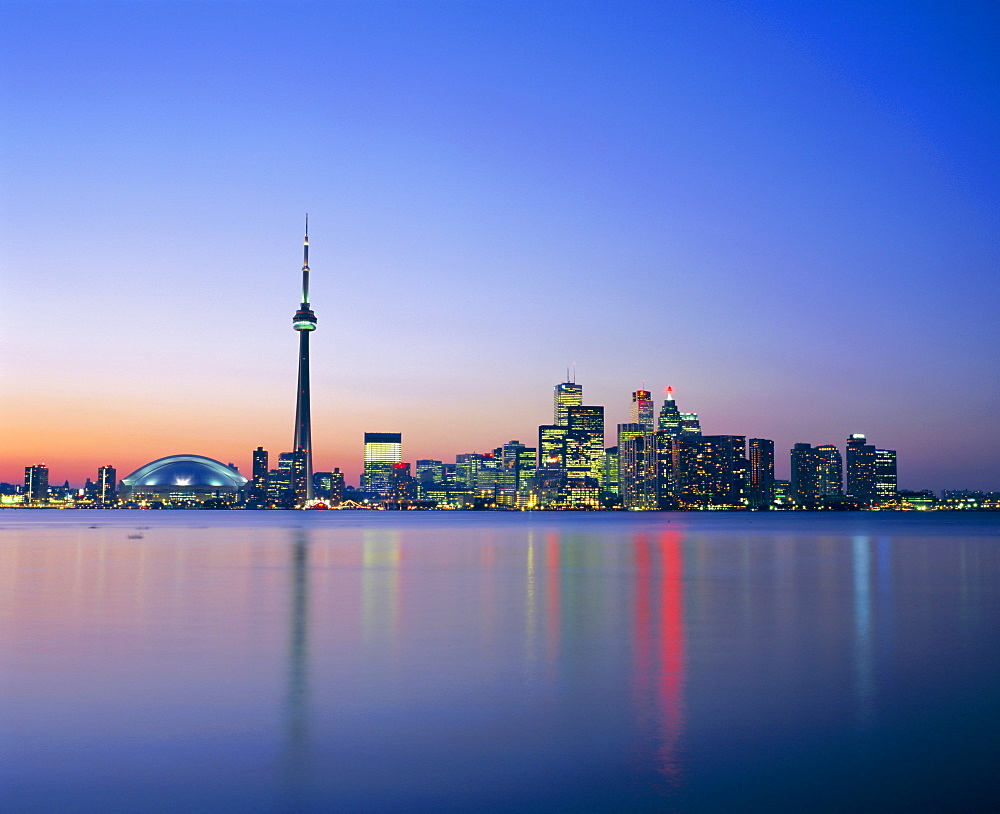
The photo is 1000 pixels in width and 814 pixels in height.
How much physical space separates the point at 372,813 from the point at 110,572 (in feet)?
159

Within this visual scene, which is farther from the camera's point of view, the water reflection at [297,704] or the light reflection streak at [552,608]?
the light reflection streak at [552,608]

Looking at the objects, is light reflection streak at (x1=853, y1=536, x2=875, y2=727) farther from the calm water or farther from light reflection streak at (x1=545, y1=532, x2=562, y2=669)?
light reflection streak at (x1=545, y1=532, x2=562, y2=669)

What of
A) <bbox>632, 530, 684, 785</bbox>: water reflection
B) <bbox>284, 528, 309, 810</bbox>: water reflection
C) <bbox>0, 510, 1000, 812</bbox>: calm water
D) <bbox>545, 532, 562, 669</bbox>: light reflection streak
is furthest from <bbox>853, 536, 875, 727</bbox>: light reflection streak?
<bbox>284, 528, 309, 810</bbox>: water reflection

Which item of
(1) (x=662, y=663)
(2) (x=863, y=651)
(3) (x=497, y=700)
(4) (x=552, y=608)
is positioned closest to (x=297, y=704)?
(3) (x=497, y=700)

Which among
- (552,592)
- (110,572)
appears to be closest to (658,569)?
(552,592)

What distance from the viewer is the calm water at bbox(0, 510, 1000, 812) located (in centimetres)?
1273

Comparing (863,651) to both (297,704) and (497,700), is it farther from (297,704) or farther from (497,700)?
(297,704)

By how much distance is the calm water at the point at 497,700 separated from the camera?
12727mm

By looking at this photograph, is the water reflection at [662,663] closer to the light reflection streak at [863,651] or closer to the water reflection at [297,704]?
the light reflection streak at [863,651]

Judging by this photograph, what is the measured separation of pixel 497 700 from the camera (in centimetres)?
1870

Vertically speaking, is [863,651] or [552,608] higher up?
[863,651]

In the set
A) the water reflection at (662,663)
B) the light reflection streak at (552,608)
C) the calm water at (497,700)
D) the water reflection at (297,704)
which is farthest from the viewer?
the light reflection streak at (552,608)

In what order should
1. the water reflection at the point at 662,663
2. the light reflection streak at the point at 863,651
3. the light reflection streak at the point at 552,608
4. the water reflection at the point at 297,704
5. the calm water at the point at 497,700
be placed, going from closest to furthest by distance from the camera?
the calm water at the point at 497,700, the water reflection at the point at 297,704, the water reflection at the point at 662,663, the light reflection streak at the point at 863,651, the light reflection streak at the point at 552,608

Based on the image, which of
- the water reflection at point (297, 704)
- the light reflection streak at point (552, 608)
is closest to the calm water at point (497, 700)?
the water reflection at point (297, 704)
